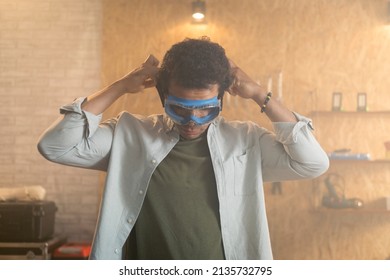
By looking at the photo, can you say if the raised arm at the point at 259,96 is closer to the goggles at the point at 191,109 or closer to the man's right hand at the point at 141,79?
the goggles at the point at 191,109

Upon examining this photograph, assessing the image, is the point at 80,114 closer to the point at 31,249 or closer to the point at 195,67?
the point at 195,67

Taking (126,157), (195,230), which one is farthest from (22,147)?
(195,230)

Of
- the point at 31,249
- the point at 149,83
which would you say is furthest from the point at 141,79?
the point at 31,249

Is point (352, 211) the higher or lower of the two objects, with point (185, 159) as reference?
lower

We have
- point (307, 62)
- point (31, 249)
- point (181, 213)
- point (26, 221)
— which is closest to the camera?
point (181, 213)

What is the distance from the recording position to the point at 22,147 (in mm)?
1615

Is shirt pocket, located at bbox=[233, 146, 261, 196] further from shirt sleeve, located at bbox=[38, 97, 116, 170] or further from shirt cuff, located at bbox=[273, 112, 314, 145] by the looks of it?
shirt sleeve, located at bbox=[38, 97, 116, 170]

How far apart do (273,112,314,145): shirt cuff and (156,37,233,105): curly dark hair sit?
0.61 feet

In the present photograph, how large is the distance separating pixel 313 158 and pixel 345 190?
30.4 inches

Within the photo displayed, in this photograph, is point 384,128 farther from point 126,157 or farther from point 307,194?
point 126,157

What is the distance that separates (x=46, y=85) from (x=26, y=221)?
0.58m

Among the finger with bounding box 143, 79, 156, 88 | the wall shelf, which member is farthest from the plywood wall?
the finger with bounding box 143, 79, 156, 88

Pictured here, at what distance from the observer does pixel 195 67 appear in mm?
1098

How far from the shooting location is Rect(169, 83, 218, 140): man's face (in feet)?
3.66
